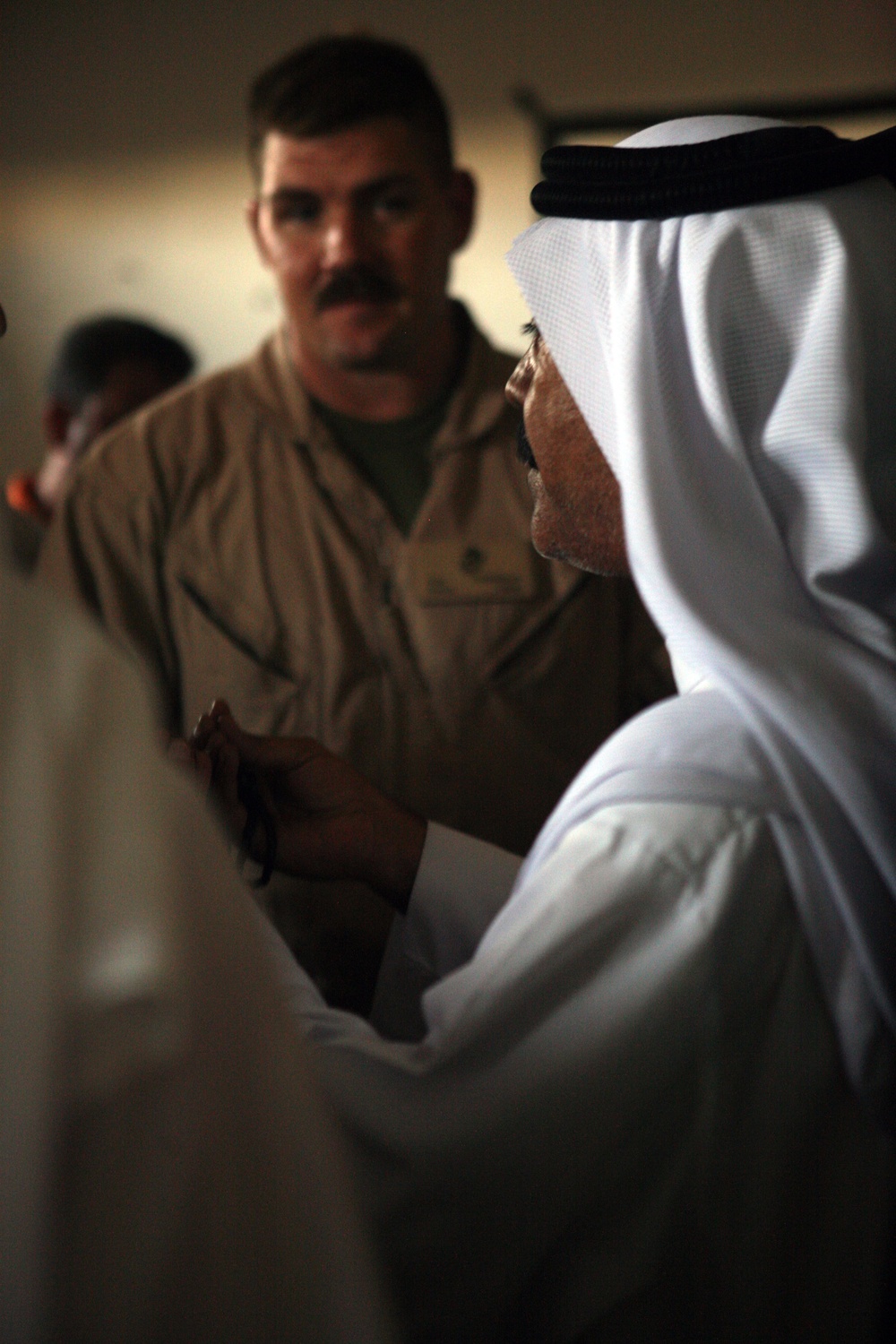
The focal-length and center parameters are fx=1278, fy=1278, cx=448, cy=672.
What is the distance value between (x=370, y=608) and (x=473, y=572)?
0.46 ft

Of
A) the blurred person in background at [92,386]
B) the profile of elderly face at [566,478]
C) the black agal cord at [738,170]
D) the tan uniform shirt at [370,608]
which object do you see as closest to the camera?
the black agal cord at [738,170]

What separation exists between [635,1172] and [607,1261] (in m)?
0.05

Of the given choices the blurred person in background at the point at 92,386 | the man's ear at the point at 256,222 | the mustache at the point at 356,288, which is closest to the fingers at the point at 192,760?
the mustache at the point at 356,288

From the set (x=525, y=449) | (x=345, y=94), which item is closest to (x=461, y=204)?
(x=345, y=94)

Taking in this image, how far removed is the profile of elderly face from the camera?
0.94m

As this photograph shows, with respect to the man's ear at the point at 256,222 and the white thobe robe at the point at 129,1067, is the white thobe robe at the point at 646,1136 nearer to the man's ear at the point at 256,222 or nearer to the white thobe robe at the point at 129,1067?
the white thobe robe at the point at 129,1067

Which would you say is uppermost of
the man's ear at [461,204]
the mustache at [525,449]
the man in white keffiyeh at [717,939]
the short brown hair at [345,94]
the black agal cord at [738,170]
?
the short brown hair at [345,94]

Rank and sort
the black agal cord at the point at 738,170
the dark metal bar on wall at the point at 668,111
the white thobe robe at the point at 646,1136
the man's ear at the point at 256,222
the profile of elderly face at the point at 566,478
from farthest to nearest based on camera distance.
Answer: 1. the dark metal bar on wall at the point at 668,111
2. the man's ear at the point at 256,222
3. the profile of elderly face at the point at 566,478
4. the black agal cord at the point at 738,170
5. the white thobe robe at the point at 646,1136

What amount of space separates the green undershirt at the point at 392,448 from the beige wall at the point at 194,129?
1.46 metres

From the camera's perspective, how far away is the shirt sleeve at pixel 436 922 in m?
1.04

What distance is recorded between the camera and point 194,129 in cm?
314

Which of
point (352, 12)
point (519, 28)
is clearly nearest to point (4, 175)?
point (352, 12)

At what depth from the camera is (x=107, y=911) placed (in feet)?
1.41

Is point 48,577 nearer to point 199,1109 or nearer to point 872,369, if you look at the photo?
point 872,369
